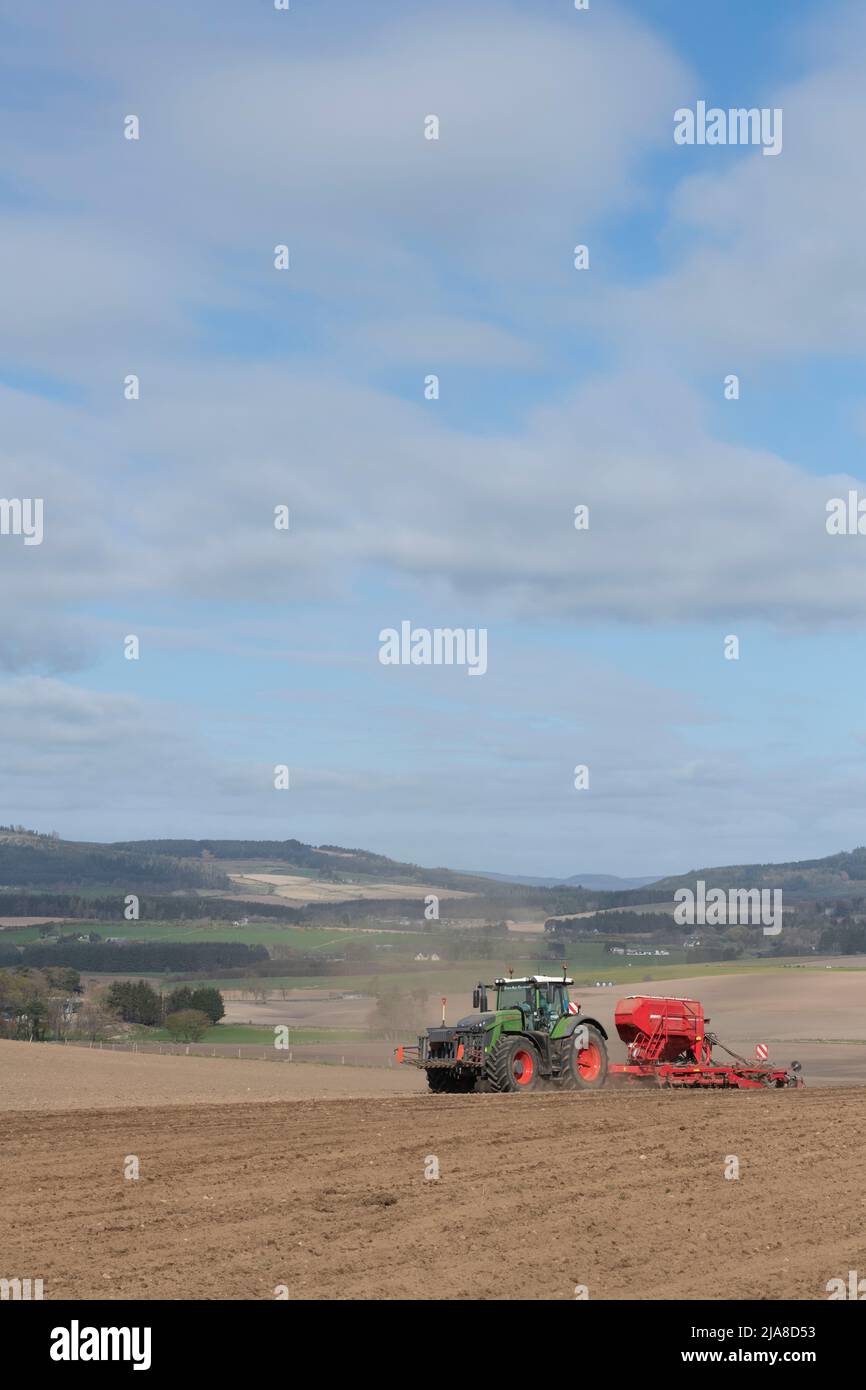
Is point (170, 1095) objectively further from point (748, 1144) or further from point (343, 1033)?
point (343, 1033)

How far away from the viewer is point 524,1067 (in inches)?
1177

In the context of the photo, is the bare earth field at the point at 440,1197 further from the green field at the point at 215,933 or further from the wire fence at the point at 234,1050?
the green field at the point at 215,933

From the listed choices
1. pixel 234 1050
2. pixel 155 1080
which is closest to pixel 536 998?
pixel 155 1080

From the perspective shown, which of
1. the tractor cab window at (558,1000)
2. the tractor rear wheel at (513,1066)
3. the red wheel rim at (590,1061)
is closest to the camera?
the tractor rear wheel at (513,1066)

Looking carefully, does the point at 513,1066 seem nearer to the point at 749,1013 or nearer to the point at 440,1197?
the point at 440,1197

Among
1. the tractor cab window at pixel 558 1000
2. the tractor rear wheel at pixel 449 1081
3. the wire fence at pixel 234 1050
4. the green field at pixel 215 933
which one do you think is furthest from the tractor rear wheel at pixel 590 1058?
the green field at pixel 215 933

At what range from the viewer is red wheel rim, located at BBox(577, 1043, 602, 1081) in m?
31.5

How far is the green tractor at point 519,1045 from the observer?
96.8 ft

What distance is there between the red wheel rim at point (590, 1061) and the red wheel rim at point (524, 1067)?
1846mm

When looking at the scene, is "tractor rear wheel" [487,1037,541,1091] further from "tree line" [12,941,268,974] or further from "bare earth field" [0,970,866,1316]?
"tree line" [12,941,268,974]
